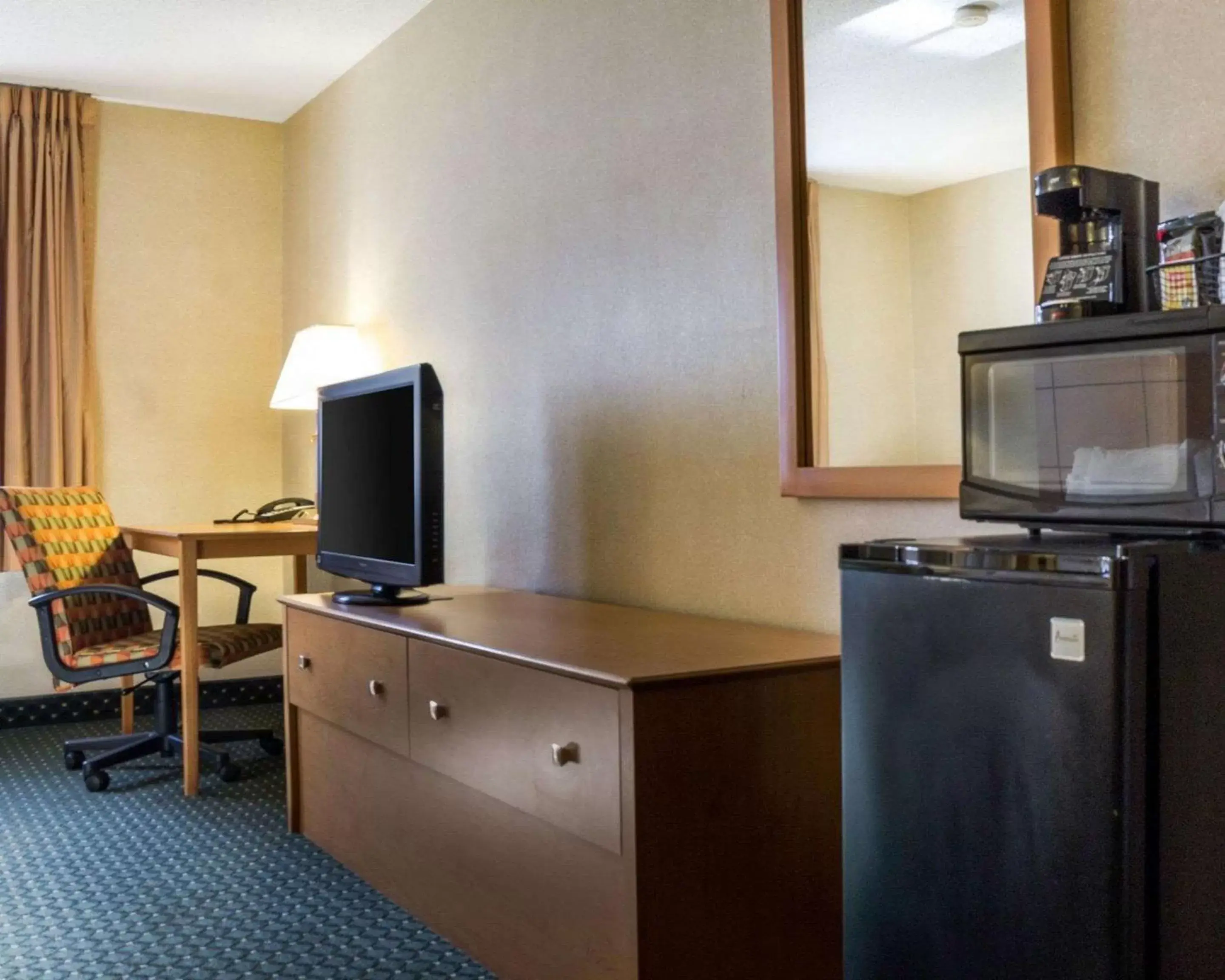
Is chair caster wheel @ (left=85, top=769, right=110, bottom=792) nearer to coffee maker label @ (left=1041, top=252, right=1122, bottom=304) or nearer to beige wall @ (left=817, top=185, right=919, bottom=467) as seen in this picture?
beige wall @ (left=817, top=185, right=919, bottom=467)

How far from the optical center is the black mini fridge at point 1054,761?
1.21 m

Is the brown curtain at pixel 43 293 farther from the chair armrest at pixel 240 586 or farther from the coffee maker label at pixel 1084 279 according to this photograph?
the coffee maker label at pixel 1084 279

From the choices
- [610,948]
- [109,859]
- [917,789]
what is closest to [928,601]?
[917,789]

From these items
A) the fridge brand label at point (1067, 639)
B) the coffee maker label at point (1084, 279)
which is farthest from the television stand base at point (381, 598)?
the fridge brand label at point (1067, 639)

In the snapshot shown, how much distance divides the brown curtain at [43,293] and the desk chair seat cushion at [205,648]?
1021mm

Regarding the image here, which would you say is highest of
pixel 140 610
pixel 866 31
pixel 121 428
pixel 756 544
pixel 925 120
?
pixel 866 31

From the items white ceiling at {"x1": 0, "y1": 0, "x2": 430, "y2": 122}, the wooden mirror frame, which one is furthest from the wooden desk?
the wooden mirror frame

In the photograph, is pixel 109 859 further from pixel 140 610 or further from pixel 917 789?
pixel 917 789

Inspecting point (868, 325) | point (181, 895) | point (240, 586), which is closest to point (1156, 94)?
point (868, 325)

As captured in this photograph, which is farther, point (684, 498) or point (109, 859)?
point (109, 859)

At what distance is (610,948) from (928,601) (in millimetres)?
854

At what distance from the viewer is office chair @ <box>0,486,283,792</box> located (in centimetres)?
378

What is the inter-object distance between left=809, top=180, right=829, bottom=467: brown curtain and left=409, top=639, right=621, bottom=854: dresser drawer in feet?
2.34

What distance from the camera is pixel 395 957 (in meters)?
2.41
